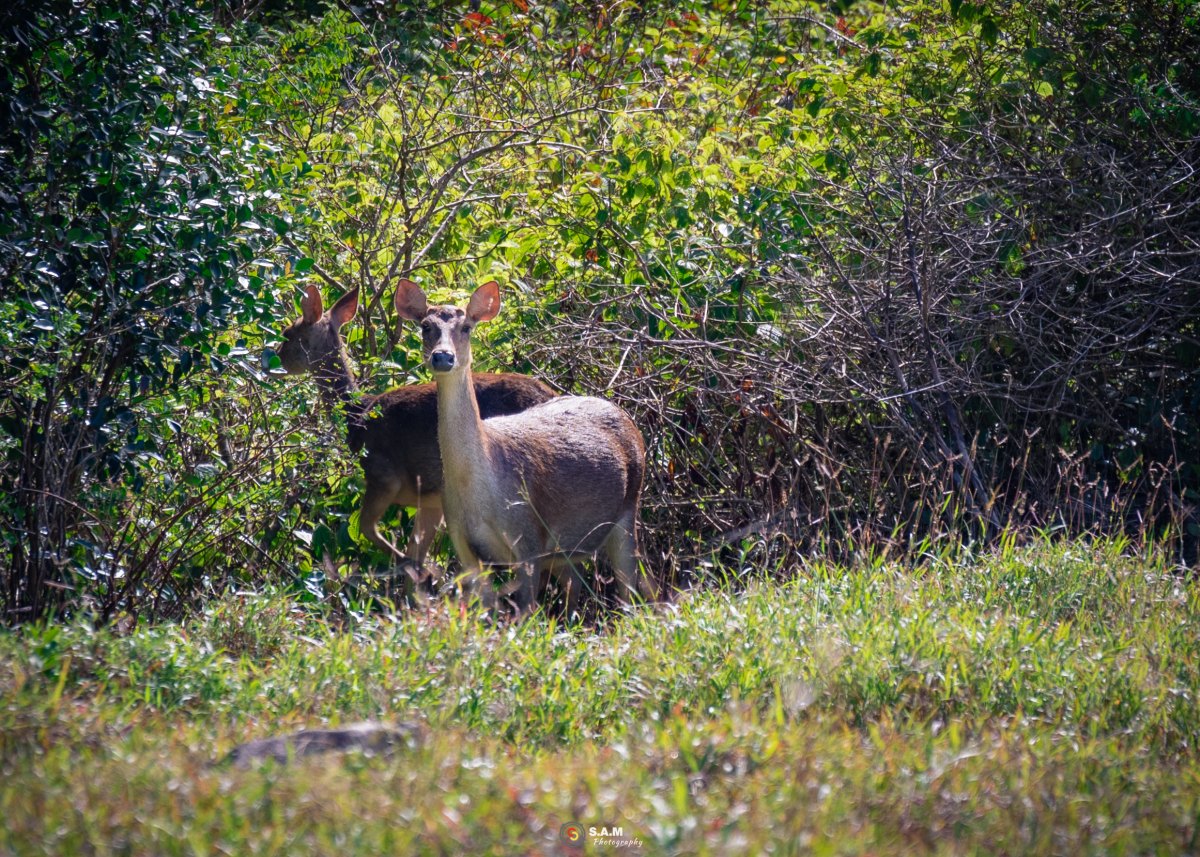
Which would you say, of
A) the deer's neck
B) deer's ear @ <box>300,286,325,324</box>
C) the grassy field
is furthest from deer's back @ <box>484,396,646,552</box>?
deer's ear @ <box>300,286,325,324</box>

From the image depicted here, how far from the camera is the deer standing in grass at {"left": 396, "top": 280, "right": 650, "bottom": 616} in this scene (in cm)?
676

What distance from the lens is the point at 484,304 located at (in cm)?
740

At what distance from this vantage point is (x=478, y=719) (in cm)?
468

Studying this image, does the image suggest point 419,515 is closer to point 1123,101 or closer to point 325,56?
point 325,56

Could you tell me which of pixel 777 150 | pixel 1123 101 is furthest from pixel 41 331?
pixel 1123 101

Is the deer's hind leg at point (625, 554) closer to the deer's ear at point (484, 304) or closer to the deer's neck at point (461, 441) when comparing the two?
the deer's neck at point (461, 441)

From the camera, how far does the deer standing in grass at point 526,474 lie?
6758mm

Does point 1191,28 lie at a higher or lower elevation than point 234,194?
higher

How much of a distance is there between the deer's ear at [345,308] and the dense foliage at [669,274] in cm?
17

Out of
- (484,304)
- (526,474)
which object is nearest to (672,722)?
(526,474)

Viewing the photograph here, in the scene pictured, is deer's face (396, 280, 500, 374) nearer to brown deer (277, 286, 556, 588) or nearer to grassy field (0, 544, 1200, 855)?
brown deer (277, 286, 556, 588)

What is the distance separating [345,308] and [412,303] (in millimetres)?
1783

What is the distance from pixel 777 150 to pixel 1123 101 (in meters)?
2.26

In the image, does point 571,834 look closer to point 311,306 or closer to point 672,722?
point 672,722
